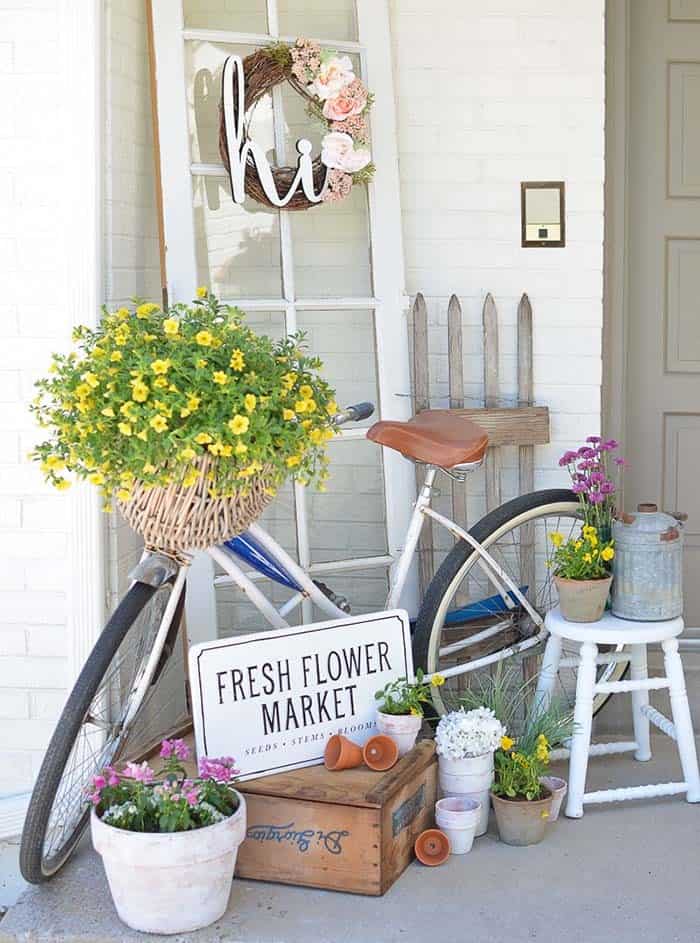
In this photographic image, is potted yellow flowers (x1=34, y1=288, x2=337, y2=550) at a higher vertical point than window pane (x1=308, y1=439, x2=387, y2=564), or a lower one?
higher

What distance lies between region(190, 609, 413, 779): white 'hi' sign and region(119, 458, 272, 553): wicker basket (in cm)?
29

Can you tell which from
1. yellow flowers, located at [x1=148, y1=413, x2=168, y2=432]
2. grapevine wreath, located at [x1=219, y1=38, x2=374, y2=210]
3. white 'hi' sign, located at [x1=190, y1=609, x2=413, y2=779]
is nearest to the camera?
yellow flowers, located at [x1=148, y1=413, x2=168, y2=432]

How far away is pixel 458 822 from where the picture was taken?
9.75 ft

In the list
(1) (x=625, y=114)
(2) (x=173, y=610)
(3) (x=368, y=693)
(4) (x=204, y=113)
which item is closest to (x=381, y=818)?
(3) (x=368, y=693)

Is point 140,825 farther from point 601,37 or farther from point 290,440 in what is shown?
point 601,37

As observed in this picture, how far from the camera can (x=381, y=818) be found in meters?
2.73

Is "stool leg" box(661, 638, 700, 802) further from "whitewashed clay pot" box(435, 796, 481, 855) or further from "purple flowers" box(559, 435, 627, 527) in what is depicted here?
"whitewashed clay pot" box(435, 796, 481, 855)

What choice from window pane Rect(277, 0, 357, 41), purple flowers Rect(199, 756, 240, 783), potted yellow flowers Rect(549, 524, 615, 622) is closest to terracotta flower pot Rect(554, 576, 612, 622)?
potted yellow flowers Rect(549, 524, 615, 622)

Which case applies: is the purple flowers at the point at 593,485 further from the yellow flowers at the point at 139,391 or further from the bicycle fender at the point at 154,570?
the yellow flowers at the point at 139,391

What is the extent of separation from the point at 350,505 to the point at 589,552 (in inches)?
30.5

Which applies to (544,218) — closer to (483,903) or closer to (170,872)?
(483,903)

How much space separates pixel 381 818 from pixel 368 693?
41 centimetres

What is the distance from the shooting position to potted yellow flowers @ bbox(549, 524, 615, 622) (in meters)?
3.16

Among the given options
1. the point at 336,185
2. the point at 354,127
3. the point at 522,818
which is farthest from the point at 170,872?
the point at 354,127
